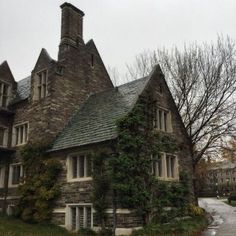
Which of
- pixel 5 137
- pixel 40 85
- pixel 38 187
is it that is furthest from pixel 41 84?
pixel 38 187

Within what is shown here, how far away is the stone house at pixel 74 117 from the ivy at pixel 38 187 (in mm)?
451

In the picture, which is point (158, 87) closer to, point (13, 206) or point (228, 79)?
point (228, 79)

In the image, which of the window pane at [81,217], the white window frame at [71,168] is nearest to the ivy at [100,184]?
the white window frame at [71,168]

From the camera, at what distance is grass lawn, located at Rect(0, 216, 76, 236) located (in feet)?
46.0

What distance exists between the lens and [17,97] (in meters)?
23.4

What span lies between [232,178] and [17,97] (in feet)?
372

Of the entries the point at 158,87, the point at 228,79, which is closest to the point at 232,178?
the point at 228,79

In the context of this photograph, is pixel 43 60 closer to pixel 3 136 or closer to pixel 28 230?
pixel 3 136

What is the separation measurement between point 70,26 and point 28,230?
14740mm

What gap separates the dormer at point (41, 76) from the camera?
21.0 metres

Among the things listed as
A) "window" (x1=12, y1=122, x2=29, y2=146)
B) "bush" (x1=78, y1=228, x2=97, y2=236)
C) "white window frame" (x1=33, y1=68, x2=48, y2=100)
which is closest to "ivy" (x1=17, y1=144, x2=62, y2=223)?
"window" (x1=12, y1=122, x2=29, y2=146)

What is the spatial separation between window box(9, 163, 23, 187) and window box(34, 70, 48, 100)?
15.5 ft

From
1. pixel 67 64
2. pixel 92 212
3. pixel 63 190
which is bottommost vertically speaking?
pixel 92 212

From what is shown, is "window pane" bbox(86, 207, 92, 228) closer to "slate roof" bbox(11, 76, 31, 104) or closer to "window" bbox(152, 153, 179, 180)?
"window" bbox(152, 153, 179, 180)
